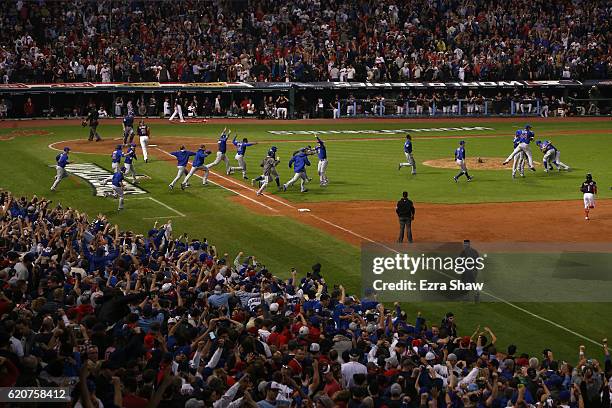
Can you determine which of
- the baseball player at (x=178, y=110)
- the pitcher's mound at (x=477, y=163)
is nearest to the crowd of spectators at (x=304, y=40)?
the baseball player at (x=178, y=110)

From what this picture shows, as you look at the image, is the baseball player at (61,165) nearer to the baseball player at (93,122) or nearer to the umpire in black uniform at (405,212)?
the umpire in black uniform at (405,212)

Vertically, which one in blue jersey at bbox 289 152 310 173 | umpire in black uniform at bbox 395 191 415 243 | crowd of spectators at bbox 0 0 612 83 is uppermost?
crowd of spectators at bbox 0 0 612 83

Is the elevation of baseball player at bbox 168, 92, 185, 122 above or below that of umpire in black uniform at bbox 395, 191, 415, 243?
above

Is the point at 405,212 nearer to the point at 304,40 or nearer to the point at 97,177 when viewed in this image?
the point at 97,177

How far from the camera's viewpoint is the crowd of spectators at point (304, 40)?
179 ft

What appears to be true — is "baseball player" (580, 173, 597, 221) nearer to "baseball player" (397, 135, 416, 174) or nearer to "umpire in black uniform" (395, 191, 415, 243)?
"umpire in black uniform" (395, 191, 415, 243)

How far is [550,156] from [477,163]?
3962mm

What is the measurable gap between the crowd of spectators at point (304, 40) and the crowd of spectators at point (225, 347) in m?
38.2

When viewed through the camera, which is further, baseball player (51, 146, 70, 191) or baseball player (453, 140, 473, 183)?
baseball player (453, 140, 473, 183)

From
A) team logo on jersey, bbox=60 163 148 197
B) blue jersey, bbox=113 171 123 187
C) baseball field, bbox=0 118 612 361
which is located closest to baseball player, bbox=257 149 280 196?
baseball field, bbox=0 118 612 361

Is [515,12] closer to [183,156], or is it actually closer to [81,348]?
[183,156]

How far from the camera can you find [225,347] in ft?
39.4

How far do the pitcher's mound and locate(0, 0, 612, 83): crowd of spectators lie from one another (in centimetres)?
1766

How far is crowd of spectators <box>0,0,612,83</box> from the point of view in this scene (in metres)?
54.5
